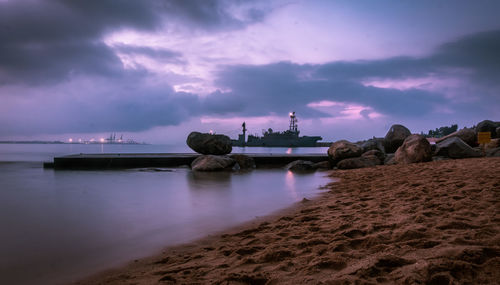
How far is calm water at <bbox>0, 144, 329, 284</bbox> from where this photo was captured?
275 centimetres

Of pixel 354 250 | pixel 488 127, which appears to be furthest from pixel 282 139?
pixel 354 250

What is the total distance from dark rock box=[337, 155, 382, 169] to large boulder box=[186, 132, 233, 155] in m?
5.96

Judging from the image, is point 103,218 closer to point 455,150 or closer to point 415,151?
point 415,151

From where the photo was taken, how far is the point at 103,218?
455 cm

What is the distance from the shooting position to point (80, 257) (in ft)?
9.37

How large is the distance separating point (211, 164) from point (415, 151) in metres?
8.20

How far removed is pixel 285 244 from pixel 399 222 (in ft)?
4.22

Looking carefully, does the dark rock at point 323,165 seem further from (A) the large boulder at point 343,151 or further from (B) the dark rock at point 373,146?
(B) the dark rock at point 373,146

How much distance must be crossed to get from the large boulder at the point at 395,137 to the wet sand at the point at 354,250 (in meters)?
12.5

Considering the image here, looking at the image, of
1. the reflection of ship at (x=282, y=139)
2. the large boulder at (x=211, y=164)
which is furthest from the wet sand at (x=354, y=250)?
the reflection of ship at (x=282, y=139)

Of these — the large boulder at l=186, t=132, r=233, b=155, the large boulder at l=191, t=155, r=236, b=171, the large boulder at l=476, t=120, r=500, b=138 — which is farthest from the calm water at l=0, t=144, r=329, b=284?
the large boulder at l=476, t=120, r=500, b=138

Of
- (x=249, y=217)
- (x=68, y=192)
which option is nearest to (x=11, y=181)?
(x=68, y=192)

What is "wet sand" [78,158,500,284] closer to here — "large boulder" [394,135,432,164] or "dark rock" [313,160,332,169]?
"large boulder" [394,135,432,164]

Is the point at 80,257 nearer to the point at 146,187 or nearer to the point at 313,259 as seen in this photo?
the point at 313,259
